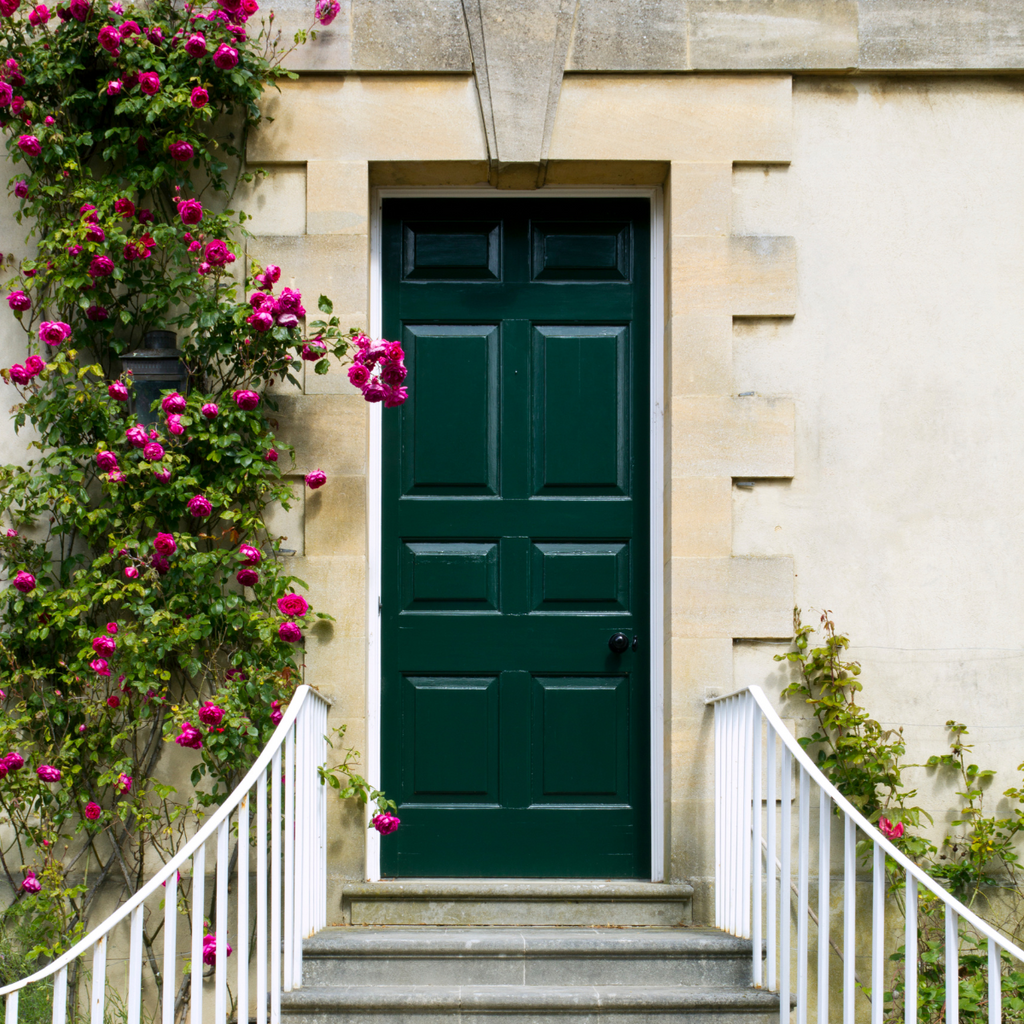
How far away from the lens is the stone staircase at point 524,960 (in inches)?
114

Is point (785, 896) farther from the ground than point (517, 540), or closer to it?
closer to it

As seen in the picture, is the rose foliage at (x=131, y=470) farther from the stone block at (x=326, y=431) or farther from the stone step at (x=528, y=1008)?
the stone step at (x=528, y=1008)

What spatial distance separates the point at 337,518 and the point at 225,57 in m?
1.55

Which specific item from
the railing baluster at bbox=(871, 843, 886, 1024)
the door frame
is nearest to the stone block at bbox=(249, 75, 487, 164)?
the door frame

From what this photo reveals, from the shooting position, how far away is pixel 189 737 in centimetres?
312

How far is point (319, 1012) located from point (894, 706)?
207 cm

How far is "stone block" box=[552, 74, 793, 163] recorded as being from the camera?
142 inches

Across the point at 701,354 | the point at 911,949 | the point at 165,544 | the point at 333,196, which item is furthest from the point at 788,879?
the point at 333,196

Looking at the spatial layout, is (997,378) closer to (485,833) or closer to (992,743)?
(992,743)

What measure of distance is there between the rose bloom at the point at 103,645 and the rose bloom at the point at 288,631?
518 mm

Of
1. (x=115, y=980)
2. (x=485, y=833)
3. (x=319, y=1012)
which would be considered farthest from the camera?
(x=485, y=833)

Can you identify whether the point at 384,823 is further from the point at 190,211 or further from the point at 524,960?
the point at 190,211

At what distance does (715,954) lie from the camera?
10.1ft

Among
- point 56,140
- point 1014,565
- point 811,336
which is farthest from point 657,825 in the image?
point 56,140
